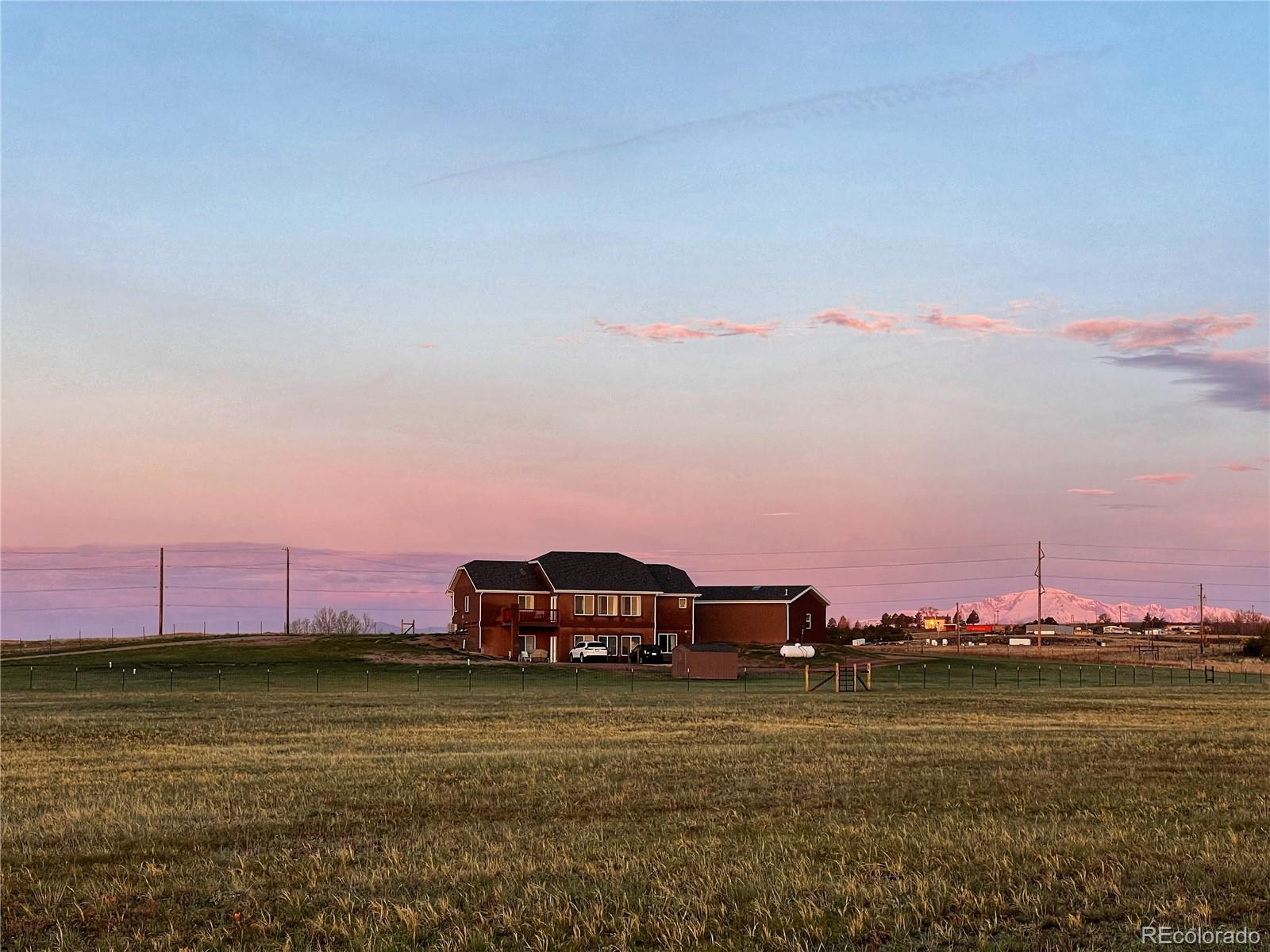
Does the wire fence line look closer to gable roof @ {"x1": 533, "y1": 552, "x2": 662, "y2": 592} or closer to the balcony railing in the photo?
the balcony railing

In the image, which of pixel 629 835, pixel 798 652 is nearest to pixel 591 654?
pixel 798 652

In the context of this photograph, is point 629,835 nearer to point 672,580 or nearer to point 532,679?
point 532,679

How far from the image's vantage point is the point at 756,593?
10531 centimetres

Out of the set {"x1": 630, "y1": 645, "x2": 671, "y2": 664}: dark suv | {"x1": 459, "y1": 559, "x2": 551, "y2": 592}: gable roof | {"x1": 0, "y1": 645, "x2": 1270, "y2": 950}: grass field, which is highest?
{"x1": 459, "y1": 559, "x2": 551, "y2": 592}: gable roof

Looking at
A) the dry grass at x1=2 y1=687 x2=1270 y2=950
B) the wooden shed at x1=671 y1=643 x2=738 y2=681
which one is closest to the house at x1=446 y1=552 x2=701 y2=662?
the wooden shed at x1=671 y1=643 x2=738 y2=681

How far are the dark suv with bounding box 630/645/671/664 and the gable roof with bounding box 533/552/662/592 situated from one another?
762 centimetres

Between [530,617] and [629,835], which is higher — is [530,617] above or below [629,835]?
above

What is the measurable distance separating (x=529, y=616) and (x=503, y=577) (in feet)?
13.9

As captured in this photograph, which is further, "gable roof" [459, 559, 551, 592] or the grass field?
"gable roof" [459, 559, 551, 592]

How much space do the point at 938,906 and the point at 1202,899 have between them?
2.53 m

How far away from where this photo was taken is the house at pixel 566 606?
307ft

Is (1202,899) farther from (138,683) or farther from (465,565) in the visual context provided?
(465,565)

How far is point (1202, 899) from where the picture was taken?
11.8 m

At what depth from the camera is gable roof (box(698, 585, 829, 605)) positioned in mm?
→ 103625
